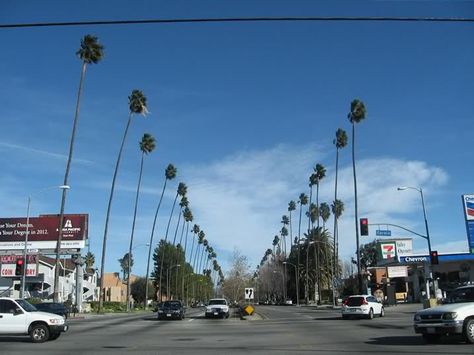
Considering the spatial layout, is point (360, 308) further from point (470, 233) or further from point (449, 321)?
point (470, 233)

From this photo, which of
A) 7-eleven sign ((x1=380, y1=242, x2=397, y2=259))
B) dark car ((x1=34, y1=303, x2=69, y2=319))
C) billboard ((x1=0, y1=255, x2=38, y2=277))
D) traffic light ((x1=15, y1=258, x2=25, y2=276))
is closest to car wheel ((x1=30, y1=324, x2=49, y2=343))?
dark car ((x1=34, y1=303, x2=69, y2=319))

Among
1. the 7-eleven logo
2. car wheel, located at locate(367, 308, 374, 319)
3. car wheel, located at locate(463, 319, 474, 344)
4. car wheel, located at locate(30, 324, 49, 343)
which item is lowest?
car wheel, located at locate(30, 324, 49, 343)

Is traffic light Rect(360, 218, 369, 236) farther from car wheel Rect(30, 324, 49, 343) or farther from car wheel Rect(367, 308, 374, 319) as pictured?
car wheel Rect(30, 324, 49, 343)

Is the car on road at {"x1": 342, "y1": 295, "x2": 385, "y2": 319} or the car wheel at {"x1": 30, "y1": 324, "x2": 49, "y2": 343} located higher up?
the car on road at {"x1": 342, "y1": 295, "x2": 385, "y2": 319}

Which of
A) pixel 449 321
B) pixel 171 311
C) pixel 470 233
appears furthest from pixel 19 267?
pixel 470 233

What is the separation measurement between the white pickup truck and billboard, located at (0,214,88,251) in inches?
2019

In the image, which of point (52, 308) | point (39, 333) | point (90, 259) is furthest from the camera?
point (90, 259)

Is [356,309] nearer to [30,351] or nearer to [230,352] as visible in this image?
[230,352]

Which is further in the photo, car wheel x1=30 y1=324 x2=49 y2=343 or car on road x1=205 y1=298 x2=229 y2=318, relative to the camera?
car on road x1=205 y1=298 x2=229 y2=318

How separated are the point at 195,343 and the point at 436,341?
26.0 ft

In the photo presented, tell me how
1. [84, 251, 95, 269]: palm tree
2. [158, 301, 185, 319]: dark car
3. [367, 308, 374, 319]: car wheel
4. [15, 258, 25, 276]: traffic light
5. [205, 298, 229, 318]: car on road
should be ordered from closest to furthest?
[367, 308, 374, 319]: car wheel, [15, 258, 25, 276]: traffic light, [158, 301, 185, 319]: dark car, [205, 298, 229, 318]: car on road, [84, 251, 95, 269]: palm tree

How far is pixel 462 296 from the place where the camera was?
57.2ft

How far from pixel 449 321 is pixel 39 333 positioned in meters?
14.1

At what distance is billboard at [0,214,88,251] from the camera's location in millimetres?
70375
